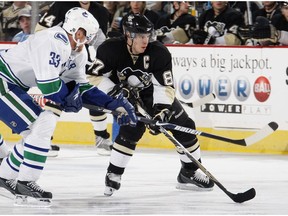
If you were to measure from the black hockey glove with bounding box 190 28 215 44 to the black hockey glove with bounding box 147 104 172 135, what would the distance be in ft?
7.68

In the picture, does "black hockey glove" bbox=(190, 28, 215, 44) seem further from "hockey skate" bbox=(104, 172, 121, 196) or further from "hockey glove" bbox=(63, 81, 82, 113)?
"hockey glove" bbox=(63, 81, 82, 113)

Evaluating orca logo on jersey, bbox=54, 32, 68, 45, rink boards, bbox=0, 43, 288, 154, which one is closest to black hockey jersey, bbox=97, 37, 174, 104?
orca logo on jersey, bbox=54, 32, 68, 45

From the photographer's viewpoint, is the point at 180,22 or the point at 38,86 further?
the point at 180,22

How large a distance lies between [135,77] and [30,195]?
3.43ft

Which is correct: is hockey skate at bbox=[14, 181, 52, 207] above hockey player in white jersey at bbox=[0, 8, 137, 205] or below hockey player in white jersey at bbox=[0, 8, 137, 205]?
below

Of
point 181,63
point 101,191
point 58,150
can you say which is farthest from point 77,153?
point 101,191

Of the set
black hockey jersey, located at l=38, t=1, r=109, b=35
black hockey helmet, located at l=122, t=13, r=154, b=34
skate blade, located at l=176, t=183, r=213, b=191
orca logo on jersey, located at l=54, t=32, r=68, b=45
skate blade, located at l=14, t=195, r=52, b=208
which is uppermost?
orca logo on jersey, located at l=54, t=32, r=68, b=45

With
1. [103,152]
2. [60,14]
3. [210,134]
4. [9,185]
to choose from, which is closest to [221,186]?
[210,134]

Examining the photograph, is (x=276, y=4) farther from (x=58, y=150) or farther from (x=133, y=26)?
(x=133, y=26)

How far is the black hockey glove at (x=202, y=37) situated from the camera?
802 centimetres

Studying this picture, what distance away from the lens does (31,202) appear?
526cm

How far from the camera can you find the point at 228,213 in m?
5.09

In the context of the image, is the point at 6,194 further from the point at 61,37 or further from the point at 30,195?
the point at 61,37

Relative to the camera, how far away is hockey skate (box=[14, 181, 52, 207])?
5.18 metres
